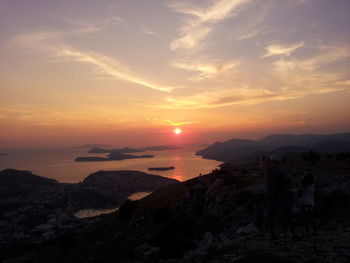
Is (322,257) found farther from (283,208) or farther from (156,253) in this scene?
(156,253)

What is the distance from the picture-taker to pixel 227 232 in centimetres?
1691

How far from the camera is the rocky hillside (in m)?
10.4

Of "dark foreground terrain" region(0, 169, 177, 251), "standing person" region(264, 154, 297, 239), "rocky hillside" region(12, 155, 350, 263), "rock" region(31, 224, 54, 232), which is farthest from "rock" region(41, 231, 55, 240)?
"standing person" region(264, 154, 297, 239)

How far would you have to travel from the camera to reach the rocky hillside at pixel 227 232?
1043 cm

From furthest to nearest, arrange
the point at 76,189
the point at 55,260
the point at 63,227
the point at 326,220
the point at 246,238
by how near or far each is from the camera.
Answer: the point at 76,189 → the point at 63,227 → the point at 55,260 → the point at 326,220 → the point at 246,238

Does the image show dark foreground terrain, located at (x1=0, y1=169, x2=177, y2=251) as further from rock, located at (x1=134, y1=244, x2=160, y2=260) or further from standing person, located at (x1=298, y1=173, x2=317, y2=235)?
standing person, located at (x1=298, y1=173, x2=317, y2=235)

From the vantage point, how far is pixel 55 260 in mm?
33188

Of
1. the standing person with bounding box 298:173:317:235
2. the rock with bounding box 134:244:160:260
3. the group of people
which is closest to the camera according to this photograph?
the standing person with bounding box 298:173:317:235

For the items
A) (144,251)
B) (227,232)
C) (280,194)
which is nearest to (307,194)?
(280,194)

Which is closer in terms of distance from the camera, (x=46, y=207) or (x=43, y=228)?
(x=43, y=228)

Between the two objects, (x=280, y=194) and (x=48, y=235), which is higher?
(x=280, y=194)

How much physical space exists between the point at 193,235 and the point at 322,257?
36.8 feet

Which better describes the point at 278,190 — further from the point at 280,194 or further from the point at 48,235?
the point at 48,235

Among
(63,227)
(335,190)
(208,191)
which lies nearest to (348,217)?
(335,190)
